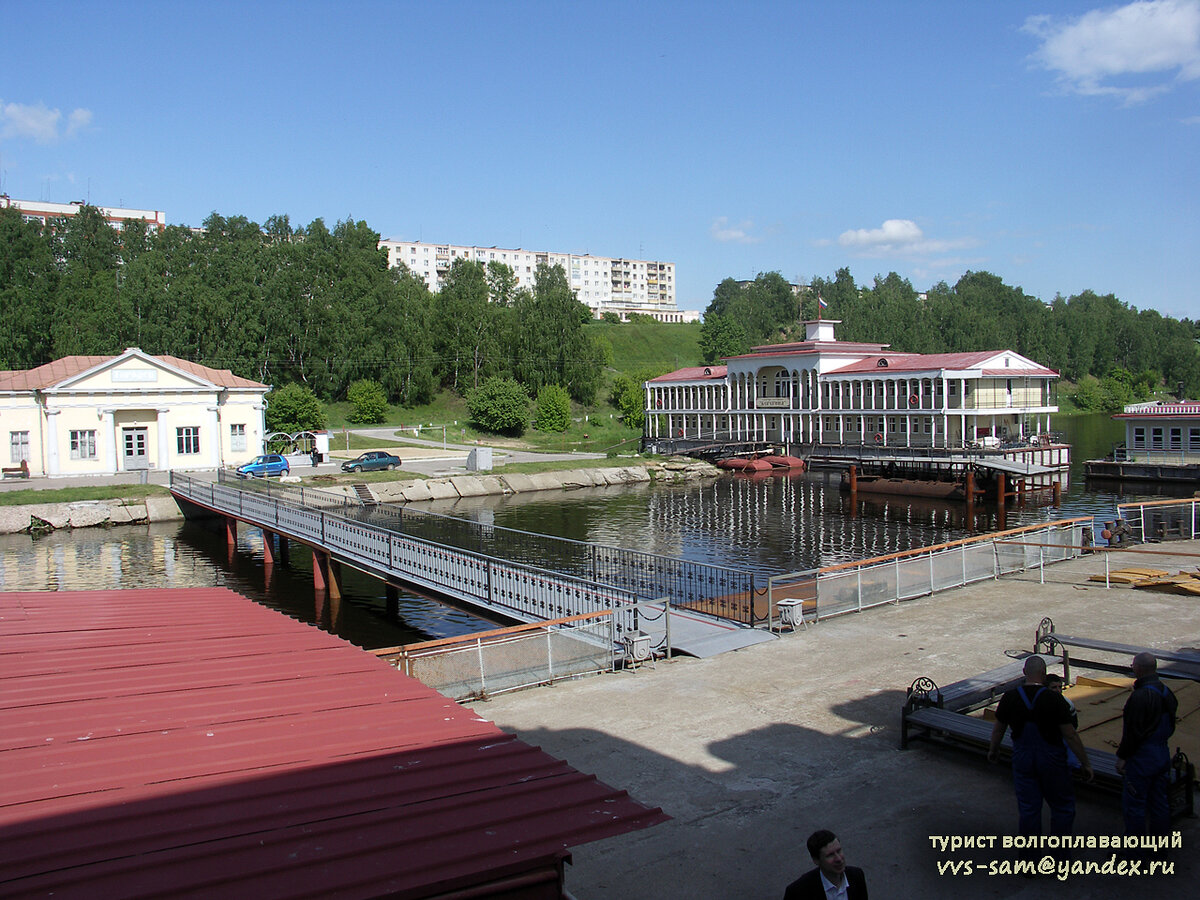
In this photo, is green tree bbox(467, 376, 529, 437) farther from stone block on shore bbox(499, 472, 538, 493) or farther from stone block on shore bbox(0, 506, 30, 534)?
stone block on shore bbox(0, 506, 30, 534)

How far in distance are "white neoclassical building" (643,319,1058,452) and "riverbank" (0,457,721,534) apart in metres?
10.4

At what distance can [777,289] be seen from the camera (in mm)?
180875

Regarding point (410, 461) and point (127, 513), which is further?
point (410, 461)

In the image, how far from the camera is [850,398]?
69625 millimetres

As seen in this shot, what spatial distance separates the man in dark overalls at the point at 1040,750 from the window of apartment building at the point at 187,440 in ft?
184

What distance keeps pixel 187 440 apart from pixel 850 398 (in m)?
48.1

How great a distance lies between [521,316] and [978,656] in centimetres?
8467

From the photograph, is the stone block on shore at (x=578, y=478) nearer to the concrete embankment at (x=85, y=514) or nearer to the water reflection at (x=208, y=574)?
the water reflection at (x=208, y=574)

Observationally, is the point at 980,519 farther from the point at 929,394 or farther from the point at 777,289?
the point at 777,289

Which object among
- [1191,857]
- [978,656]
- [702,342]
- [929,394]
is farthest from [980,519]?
[702,342]

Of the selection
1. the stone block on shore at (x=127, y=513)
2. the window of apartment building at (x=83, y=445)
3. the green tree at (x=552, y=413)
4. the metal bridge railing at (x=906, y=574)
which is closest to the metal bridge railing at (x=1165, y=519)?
the metal bridge railing at (x=906, y=574)

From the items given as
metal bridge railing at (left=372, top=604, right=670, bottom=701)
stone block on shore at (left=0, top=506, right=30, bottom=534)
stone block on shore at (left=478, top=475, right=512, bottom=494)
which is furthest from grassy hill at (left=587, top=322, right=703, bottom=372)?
metal bridge railing at (left=372, top=604, right=670, bottom=701)

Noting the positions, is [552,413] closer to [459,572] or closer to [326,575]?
[326,575]

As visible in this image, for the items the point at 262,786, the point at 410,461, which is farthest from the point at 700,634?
the point at 410,461
